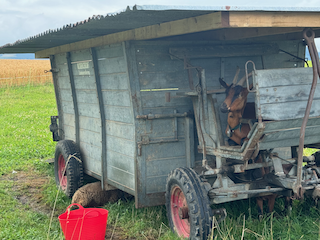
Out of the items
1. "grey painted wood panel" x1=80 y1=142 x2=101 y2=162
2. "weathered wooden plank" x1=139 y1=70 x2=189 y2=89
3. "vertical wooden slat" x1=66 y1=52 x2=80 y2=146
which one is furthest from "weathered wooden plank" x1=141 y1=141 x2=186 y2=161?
"vertical wooden slat" x1=66 y1=52 x2=80 y2=146

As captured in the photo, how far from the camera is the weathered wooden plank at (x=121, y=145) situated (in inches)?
214

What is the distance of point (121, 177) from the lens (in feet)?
19.0

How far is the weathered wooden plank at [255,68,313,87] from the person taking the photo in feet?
12.9

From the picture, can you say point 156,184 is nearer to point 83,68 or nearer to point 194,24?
point 194,24

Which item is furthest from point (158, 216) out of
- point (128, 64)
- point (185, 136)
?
point (128, 64)

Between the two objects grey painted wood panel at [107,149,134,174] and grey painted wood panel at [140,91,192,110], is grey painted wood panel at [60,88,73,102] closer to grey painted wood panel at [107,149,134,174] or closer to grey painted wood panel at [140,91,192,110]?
grey painted wood panel at [107,149,134,174]

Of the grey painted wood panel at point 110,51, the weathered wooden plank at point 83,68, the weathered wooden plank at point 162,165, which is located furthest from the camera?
the weathered wooden plank at point 83,68

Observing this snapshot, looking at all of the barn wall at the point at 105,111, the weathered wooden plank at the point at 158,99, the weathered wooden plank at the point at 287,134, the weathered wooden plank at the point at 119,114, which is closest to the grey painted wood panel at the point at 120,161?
the barn wall at the point at 105,111

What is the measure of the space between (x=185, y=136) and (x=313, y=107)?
169 centimetres

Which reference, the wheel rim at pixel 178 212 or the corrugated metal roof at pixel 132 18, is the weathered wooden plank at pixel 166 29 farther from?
the wheel rim at pixel 178 212

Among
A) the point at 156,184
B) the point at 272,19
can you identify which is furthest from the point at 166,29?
the point at 156,184

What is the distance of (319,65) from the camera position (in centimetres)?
393

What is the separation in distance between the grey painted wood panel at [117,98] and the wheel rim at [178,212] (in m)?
1.36

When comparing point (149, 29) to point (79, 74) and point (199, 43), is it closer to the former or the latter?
point (199, 43)
